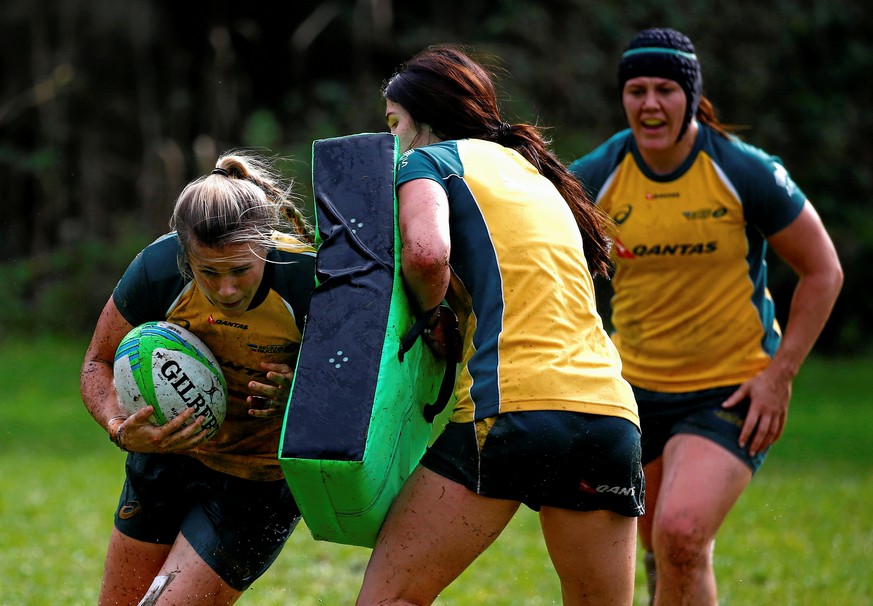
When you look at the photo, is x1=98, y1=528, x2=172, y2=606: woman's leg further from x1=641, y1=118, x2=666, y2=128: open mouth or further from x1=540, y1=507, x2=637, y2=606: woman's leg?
x1=641, y1=118, x2=666, y2=128: open mouth

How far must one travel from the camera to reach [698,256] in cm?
488

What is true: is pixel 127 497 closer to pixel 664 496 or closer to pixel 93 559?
pixel 664 496

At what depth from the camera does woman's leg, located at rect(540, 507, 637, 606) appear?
3150 mm

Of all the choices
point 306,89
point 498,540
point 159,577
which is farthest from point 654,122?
point 306,89

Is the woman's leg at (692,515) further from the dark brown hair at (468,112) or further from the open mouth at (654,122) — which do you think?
the open mouth at (654,122)

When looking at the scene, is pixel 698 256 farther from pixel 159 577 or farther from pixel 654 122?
pixel 159 577

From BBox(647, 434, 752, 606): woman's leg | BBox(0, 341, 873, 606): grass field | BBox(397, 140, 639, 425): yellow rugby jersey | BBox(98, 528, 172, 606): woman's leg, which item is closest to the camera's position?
BBox(397, 140, 639, 425): yellow rugby jersey

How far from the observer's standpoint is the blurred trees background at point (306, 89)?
1744 cm

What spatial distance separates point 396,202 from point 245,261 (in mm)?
557

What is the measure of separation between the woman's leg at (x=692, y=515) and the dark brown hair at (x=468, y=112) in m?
1.20

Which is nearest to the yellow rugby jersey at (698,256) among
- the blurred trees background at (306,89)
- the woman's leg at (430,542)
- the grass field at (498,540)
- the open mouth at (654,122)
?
the open mouth at (654,122)

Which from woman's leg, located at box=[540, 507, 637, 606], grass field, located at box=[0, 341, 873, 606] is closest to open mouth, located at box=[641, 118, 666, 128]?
woman's leg, located at box=[540, 507, 637, 606]

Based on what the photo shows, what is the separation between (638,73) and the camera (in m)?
4.95

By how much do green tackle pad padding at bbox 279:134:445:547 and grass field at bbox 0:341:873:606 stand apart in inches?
108
